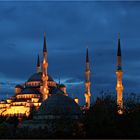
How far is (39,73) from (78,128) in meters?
62.2

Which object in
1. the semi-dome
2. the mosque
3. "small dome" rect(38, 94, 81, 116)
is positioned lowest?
"small dome" rect(38, 94, 81, 116)

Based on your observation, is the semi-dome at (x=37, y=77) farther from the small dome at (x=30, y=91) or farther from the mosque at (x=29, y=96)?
the small dome at (x=30, y=91)

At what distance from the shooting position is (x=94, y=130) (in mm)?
37781

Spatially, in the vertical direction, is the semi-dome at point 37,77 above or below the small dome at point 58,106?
above

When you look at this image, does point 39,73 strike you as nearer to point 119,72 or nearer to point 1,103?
point 1,103

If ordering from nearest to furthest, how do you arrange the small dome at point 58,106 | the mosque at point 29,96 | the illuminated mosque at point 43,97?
the small dome at point 58,106
the illuminated mosque at point 43,97
the mosque at point 29,96

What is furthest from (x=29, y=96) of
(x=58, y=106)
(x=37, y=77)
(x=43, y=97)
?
(x=58, y=106)

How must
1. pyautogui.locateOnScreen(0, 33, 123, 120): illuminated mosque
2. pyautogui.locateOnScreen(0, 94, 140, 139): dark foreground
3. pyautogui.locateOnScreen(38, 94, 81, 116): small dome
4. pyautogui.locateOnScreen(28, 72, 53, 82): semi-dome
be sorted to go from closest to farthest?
pyautogui.locateOnScreen(0, 94, 140, 139): dark foreground
pyautogui.locateOnScreen(38, 94, 81, 116): small dome
pyautogui.locateOnScreen(0, 33, 123, 120): illuminated mosque
pyautogui.locateOnScreen(28, 72, 53, 82): semi-dome

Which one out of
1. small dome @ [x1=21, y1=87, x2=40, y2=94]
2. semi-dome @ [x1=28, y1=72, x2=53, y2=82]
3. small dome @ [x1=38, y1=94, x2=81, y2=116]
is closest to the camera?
small dome @ [x1=38, y1=94, x2=81, y2=116]

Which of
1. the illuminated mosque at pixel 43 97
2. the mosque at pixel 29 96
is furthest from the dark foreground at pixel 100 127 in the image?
the mosque at pixel 29 96

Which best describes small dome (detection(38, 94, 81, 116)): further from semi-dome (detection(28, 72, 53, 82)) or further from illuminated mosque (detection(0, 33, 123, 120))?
semi-dome (detection(28, 72, 53, 82))

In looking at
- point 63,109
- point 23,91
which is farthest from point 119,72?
point 23,91

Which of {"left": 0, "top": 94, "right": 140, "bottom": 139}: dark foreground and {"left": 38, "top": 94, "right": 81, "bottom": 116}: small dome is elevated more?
{"left": 38, "top": 94, "right": 81, "bottom": 116}: small dome

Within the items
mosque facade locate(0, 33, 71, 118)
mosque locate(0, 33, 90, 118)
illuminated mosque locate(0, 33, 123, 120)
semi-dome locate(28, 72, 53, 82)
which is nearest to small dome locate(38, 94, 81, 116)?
illuminated mosque locate(0, 33, 123, 120)
